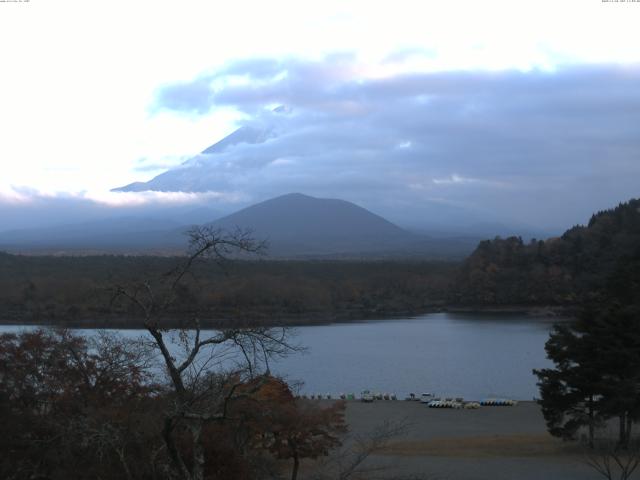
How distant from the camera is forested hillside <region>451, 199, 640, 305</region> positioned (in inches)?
2172

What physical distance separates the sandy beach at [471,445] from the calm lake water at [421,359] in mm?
2830

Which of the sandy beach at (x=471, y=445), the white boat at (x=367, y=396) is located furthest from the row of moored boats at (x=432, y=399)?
the sandy beach at (x=471, y=445)

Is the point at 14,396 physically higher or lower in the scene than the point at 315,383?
higher

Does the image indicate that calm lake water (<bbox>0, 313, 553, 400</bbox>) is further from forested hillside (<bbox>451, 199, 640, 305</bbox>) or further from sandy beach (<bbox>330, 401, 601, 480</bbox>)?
forested hillside (<bbox>451, 199, 640, 305</bbox>)

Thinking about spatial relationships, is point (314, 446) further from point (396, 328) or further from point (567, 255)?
point (567, 255)

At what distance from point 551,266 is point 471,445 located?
4674 cm

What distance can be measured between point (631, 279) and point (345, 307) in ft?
124

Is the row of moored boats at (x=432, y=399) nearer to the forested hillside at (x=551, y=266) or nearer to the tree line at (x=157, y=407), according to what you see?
the tree line at (x=157, y=407)

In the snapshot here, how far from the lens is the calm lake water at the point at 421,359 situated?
24031 mm

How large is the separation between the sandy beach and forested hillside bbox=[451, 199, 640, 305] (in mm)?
35940

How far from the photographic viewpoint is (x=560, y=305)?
54219 mm

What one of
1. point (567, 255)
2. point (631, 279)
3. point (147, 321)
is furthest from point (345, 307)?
point (147, 321)

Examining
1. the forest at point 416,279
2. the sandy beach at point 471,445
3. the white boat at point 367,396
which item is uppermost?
the forest at point 416,279

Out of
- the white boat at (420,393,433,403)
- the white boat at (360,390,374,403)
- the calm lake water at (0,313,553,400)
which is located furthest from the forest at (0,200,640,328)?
the white boat at (420,393,433,403)
